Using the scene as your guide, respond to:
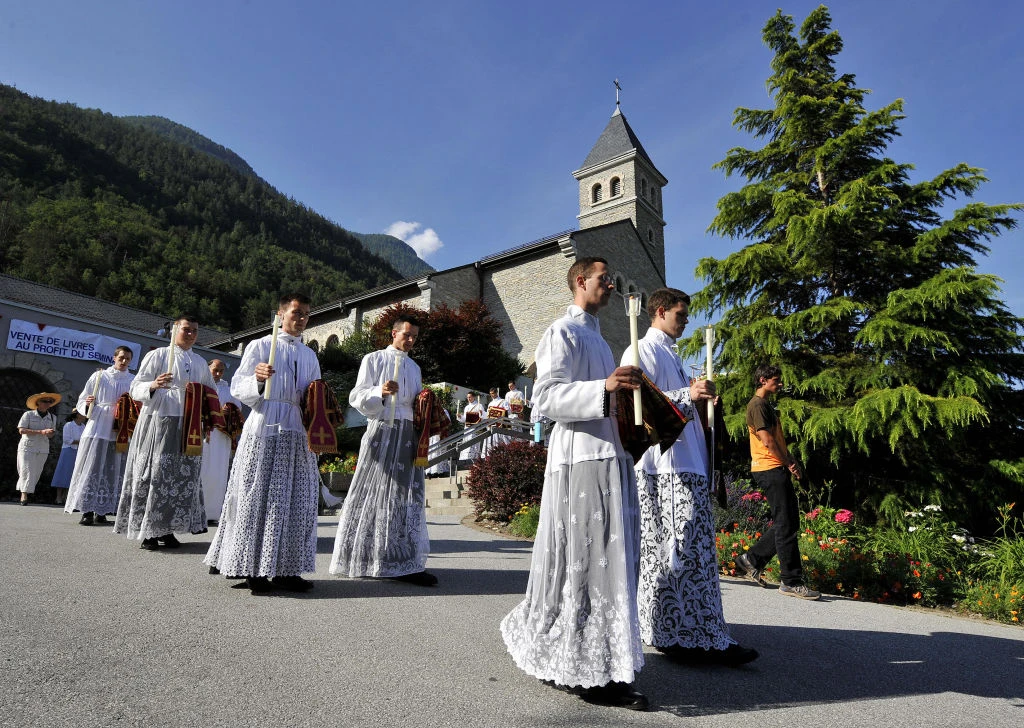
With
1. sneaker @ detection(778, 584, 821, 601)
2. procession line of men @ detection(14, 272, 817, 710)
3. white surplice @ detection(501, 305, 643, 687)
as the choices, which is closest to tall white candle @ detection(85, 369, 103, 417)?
procession line of men @ detection(14, 272, 817, 710)

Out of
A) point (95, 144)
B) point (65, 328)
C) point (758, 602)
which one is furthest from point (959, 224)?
point (95, 144)

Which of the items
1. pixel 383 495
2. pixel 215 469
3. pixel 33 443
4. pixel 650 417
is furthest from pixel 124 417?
pixel 650 417

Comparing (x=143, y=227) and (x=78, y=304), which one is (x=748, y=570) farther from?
(x=143, y=227)

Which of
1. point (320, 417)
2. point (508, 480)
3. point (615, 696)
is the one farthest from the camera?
point (508, 480)

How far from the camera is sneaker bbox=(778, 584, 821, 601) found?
5.63m

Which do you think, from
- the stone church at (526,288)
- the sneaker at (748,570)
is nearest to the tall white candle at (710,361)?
the sneaker at (748,570)

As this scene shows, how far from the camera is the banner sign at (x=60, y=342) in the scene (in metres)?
15.6

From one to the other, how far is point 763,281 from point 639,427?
34.3 feet

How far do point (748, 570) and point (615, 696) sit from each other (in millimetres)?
4011

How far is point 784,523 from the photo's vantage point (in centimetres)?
556

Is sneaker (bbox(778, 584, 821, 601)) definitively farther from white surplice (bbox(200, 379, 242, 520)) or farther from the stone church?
the stone church

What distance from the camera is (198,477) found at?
6402mm

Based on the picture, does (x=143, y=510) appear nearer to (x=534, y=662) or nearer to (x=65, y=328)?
(x=534, y=662)

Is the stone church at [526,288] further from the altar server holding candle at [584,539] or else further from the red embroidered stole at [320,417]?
the altar server holding candle at [584,539]
